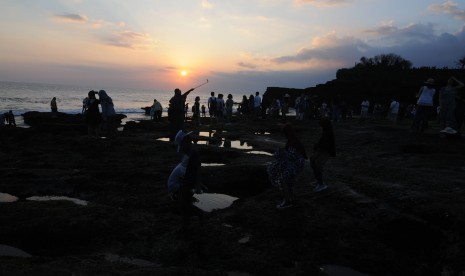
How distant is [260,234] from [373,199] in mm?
2745

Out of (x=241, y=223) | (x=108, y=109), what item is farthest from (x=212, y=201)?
(x=108, y=109)

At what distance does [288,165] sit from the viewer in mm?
7547

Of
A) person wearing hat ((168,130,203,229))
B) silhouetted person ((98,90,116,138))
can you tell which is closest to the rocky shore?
person wearing hat ((168,130,203,229))

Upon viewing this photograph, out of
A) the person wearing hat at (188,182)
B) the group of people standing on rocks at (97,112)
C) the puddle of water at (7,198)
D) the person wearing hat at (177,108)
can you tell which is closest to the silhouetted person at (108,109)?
the group of people standing on rocks at (97,112)

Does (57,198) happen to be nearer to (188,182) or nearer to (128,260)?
(188,182)

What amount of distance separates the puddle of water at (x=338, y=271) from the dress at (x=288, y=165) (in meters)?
2.35

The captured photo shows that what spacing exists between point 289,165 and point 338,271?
2.58 meters

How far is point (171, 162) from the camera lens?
40.7ft

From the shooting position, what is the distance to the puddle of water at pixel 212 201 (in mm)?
8258

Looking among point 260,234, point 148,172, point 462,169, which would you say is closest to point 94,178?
point 148,172

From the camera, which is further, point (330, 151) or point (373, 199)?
point (330, 151)

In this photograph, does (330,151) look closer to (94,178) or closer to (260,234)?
(260,234)

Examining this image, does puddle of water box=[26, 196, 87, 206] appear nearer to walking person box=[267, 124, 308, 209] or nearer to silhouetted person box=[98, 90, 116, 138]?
walking person box=[267, 124, 308, 209]

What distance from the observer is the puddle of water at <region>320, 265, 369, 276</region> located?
17.3 feet
